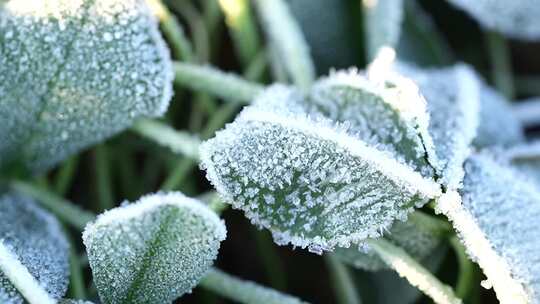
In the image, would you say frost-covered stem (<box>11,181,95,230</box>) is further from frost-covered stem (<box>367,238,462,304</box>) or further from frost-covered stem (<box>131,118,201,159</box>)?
frost-covered stem (<box>367,238,462,304</box>)

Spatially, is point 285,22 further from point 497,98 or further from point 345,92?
point 497,98

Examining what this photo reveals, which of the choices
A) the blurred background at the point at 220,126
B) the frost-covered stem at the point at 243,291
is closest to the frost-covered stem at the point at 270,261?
the blurred background at the point at 220,126

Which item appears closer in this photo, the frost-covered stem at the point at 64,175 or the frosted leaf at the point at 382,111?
the frosted leaf at the point at 382,111

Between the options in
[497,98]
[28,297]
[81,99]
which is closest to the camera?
[28,297]

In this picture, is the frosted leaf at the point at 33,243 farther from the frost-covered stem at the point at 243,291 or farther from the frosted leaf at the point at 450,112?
the frosted leaf at the point at 450,112

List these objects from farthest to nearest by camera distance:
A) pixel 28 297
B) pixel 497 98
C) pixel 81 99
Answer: pixel 497 98 < pixel 81 99 < pixel 28 297

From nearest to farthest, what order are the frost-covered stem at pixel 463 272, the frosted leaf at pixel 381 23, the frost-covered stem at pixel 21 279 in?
the frost-covered stem at pixel 21 279 → the frost-covered stem at pixel 463 272 → the frosted leaf at pixel 381 23

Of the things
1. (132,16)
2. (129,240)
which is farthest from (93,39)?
→ (129,240)
